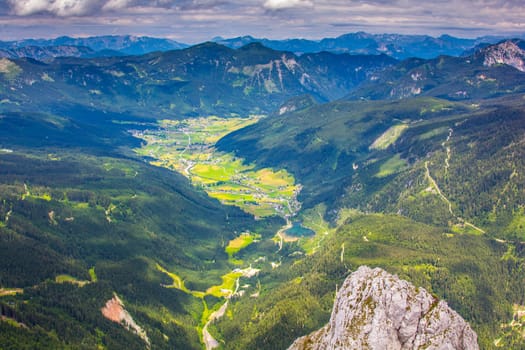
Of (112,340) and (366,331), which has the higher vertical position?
(366,331)

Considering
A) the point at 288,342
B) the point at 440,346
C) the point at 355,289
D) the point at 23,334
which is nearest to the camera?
the point at 440,346

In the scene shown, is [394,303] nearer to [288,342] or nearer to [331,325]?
[331,325]

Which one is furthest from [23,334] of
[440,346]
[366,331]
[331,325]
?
[440,346]

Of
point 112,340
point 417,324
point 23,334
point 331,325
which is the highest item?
point 417,324

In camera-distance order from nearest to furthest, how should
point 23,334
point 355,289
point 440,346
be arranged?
point 440,346, point 355,289, point 23,334

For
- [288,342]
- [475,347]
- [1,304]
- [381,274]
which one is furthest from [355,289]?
[1,304]

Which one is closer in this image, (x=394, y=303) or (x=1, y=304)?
(x=394, y=303)
